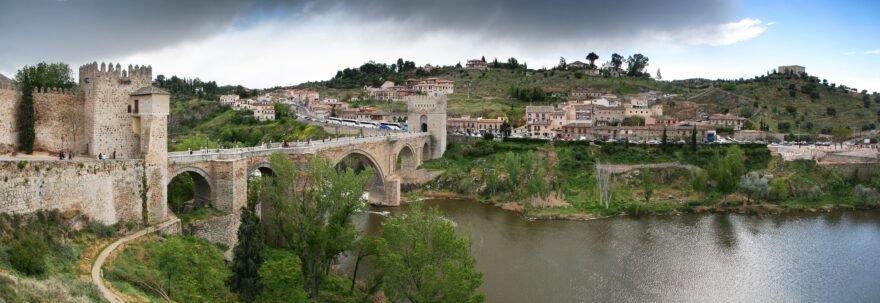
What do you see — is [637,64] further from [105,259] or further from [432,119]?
[105,259]

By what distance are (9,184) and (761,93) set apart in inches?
2796

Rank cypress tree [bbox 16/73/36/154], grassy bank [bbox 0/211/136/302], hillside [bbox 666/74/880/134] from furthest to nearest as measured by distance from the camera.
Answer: hillside [bbox 666/74/880/134]
cypress tree [bbox 16/73/36/154]
grassy bank [bbox 0/211/136/302]

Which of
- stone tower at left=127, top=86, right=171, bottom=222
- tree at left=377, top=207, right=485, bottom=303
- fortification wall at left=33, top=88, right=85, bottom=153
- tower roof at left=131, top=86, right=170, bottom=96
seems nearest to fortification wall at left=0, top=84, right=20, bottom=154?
fortification wall at left=33, top=88, right=85, bottom=153

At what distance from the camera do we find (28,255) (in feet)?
38.2

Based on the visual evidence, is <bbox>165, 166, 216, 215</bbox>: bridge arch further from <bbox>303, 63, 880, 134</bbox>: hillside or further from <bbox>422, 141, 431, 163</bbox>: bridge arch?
<bbox>303, 63, 880, 134</bbox>: hillside

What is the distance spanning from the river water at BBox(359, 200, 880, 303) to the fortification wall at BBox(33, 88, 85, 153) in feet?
38.0

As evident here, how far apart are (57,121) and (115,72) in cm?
213

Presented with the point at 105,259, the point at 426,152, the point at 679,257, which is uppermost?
the point at 426,152

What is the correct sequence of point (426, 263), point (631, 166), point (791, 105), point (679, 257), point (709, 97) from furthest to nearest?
point (709, 97), point (791, 105), point (631, 166), point (679, 257), point (426, 263)

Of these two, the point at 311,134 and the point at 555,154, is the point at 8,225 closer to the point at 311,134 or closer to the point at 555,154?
the point at 555,154

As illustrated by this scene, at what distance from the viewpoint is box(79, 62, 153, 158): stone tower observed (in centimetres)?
1720

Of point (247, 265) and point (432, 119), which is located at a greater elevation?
point (432, 119)

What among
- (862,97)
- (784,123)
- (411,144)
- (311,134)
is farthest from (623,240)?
(862,97)

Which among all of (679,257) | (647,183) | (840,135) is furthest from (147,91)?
(840,135)
